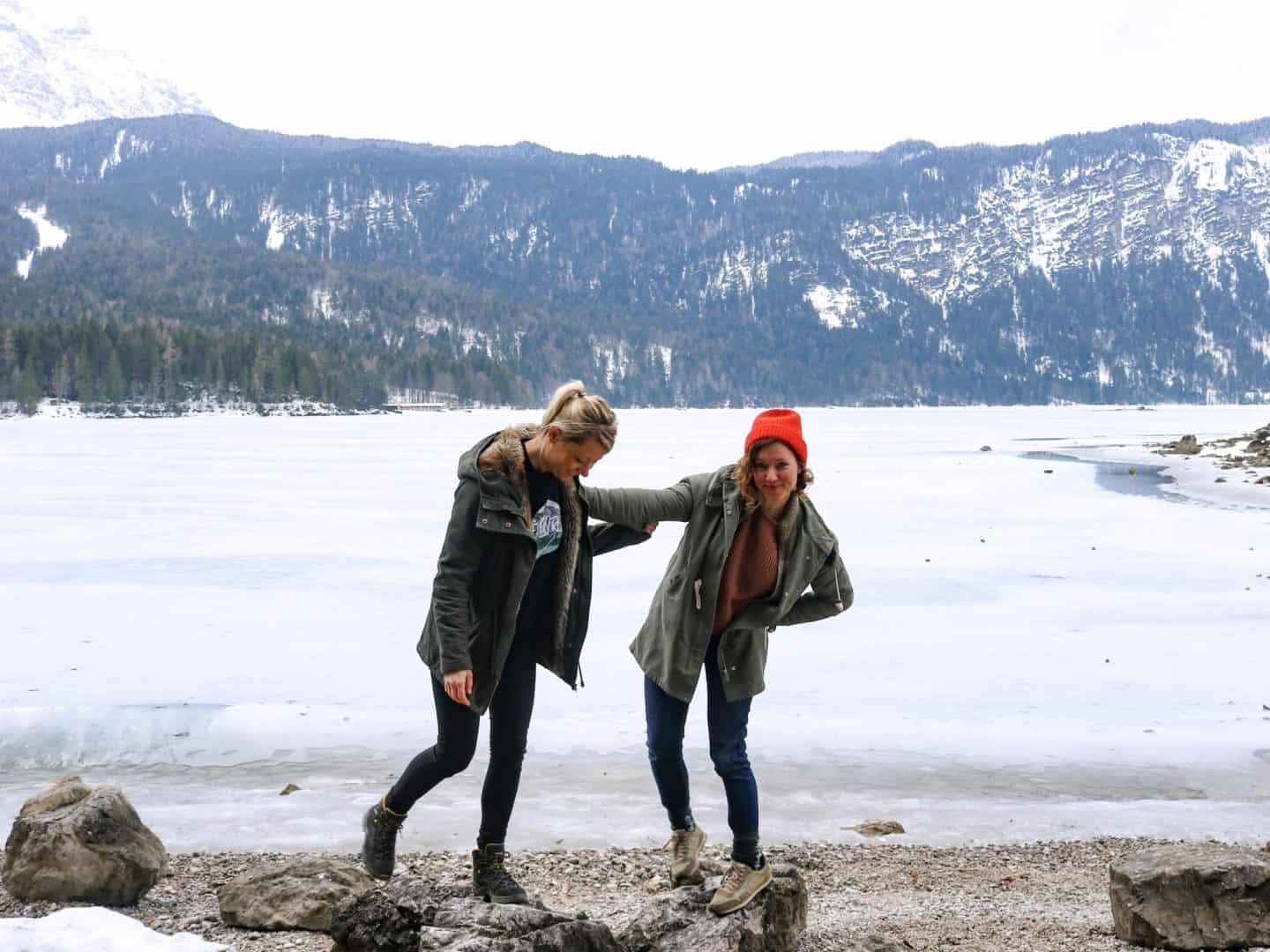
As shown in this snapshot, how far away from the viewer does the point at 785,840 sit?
4949 mm

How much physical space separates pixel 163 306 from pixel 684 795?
163 metres

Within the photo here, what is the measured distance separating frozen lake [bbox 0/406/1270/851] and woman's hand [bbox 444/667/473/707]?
5.35 feet

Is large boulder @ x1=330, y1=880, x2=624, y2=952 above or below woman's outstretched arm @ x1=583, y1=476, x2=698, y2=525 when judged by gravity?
below

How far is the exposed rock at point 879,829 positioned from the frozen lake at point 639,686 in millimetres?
74

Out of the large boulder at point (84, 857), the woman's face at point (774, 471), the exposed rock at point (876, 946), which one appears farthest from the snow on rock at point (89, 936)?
the woman's face at point (774, 471)

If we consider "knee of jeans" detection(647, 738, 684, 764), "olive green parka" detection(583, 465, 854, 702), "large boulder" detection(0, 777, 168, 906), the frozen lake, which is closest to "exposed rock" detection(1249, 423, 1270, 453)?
the frozen lake

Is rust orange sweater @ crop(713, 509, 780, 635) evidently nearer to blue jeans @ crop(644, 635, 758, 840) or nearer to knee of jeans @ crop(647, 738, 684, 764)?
blue jeans @ crop(644, 635, 758, 840)

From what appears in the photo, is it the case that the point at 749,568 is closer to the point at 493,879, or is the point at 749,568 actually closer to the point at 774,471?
the point at 774,471

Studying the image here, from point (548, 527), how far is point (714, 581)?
0.53 metres

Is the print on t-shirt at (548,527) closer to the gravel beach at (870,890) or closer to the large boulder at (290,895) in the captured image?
the gravel beach at (870,890)

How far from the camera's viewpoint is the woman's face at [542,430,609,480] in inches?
135

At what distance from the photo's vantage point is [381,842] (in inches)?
153

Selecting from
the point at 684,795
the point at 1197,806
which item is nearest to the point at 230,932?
the point at 684,795

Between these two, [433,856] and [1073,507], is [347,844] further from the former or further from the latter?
[1073,507]
